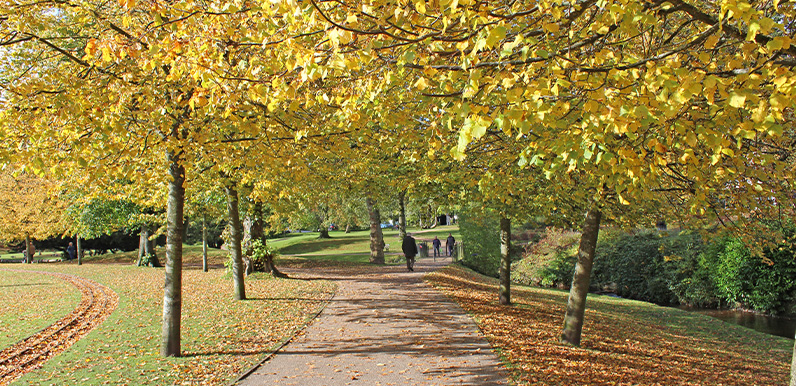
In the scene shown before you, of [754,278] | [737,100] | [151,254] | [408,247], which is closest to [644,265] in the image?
[754,278]

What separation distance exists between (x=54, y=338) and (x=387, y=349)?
249 inches

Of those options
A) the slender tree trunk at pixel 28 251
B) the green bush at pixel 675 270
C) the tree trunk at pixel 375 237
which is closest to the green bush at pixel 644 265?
the green bush at pixel 675 270

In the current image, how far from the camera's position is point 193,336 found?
8.95 metres

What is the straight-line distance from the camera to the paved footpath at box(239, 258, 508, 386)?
6.49 metres

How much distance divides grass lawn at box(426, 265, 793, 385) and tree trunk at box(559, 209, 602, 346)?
314 millimetres

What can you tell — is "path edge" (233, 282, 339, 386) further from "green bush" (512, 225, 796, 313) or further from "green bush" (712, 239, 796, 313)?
"green bush" (712, 239, 796, 313)

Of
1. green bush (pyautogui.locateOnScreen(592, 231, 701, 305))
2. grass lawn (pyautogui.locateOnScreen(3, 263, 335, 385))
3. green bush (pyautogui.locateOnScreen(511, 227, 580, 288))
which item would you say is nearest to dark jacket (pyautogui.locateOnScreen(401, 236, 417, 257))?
grass lawn (pyautogui.locateOnScreen(3, 263, 335, 385))

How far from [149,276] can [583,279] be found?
18184 millimetres

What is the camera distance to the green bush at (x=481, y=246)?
2467 centimetres

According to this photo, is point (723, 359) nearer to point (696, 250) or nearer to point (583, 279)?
point (583, 279)

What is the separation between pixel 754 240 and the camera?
908 cm

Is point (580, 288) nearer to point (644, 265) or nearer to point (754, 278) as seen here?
point (754, 278)

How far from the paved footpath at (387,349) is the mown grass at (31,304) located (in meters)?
5.41

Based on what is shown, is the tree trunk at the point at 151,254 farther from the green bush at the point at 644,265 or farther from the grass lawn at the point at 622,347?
the green bush at the point at 644,265
